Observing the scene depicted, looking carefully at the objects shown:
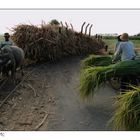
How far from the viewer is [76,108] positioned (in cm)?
1110

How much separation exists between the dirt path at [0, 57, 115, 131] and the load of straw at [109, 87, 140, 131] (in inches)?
64.0

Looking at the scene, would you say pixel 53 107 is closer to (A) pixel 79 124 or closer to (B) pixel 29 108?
(B) pixel 29 108

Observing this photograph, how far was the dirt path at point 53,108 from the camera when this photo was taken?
9.64m

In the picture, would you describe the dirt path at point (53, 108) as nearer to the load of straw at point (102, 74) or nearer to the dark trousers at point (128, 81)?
the load of straw at point (102, 74)

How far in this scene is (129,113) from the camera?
24.1 ft

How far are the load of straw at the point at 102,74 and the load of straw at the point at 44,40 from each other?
8.85 metres

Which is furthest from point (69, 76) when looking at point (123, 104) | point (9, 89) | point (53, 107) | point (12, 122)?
point (123, 104)

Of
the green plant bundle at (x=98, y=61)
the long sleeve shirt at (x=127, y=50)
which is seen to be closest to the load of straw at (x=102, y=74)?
the long sleeve shirt at (x=127, y=50)

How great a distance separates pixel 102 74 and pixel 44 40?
9.12 meters

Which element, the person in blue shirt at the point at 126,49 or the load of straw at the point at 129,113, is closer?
the load of straw at the point at 129,113

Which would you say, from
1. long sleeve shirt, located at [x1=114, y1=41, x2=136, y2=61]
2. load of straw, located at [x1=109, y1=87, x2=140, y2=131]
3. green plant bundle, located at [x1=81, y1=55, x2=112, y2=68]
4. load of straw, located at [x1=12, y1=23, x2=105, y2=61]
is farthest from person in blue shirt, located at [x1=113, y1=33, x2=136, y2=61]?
load of straw, located at [x1=12, y1=23, x2=105, y2=61]

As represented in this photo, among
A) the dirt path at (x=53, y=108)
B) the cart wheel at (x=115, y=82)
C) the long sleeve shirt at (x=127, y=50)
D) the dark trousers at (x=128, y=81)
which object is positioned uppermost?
the long sleeve shirt at (x=127, y=50)

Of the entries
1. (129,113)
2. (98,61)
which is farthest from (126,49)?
(129,113)

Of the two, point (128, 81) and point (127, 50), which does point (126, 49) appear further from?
point (128, 81)
